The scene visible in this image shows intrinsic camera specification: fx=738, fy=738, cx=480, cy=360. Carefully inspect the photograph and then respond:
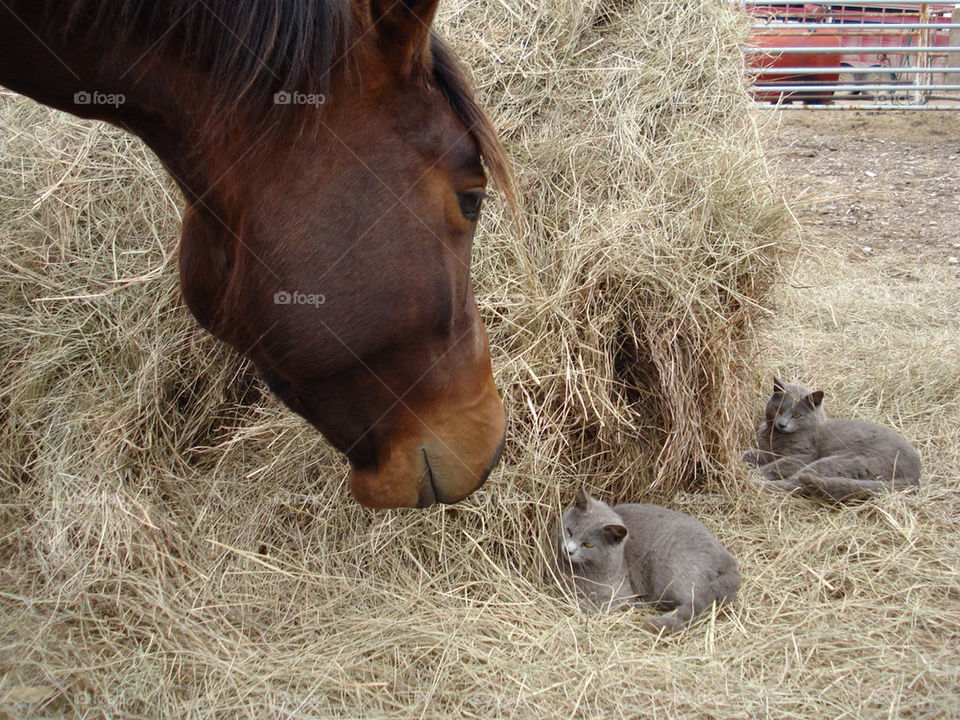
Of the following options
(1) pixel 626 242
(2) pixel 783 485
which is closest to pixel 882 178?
(2) pixel 783 485

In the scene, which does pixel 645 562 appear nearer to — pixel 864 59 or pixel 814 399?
pixel 814 399

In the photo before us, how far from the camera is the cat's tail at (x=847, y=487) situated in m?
2.64

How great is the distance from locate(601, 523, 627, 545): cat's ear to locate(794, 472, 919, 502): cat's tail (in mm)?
945

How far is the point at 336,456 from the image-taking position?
2.29 meters

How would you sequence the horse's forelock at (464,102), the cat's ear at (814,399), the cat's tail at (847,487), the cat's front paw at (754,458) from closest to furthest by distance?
the horse's forelock at (464,102) < the cat's tail at (847,487) < the cat's ear at (814,399) < the cat's front paw at (754,458)

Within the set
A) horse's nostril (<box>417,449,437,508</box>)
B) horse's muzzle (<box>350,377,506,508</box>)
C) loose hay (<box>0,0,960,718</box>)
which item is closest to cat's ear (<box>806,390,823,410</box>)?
loose hay (<box>0,0,960,718</box>)

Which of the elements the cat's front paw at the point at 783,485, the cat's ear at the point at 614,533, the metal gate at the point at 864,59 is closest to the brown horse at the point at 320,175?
the cat's ear at the point at 614,533

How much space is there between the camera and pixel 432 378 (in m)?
1.42

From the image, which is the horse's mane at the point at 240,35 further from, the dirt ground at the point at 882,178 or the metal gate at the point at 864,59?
the metal gate at the point at 864,59

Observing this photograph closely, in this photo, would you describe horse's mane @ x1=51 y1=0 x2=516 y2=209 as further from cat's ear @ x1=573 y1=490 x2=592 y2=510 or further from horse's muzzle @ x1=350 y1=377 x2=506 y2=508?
cat's ear @ x1=573 y1=490 x2=592 y2=510

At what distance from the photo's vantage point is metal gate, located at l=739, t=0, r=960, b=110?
27.3 feet

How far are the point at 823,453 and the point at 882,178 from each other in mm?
4595

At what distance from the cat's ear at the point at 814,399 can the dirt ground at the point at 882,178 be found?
1936 millimetres

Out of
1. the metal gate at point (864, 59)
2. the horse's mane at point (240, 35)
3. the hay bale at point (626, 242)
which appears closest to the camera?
the horse's mane at point (240, 35)
